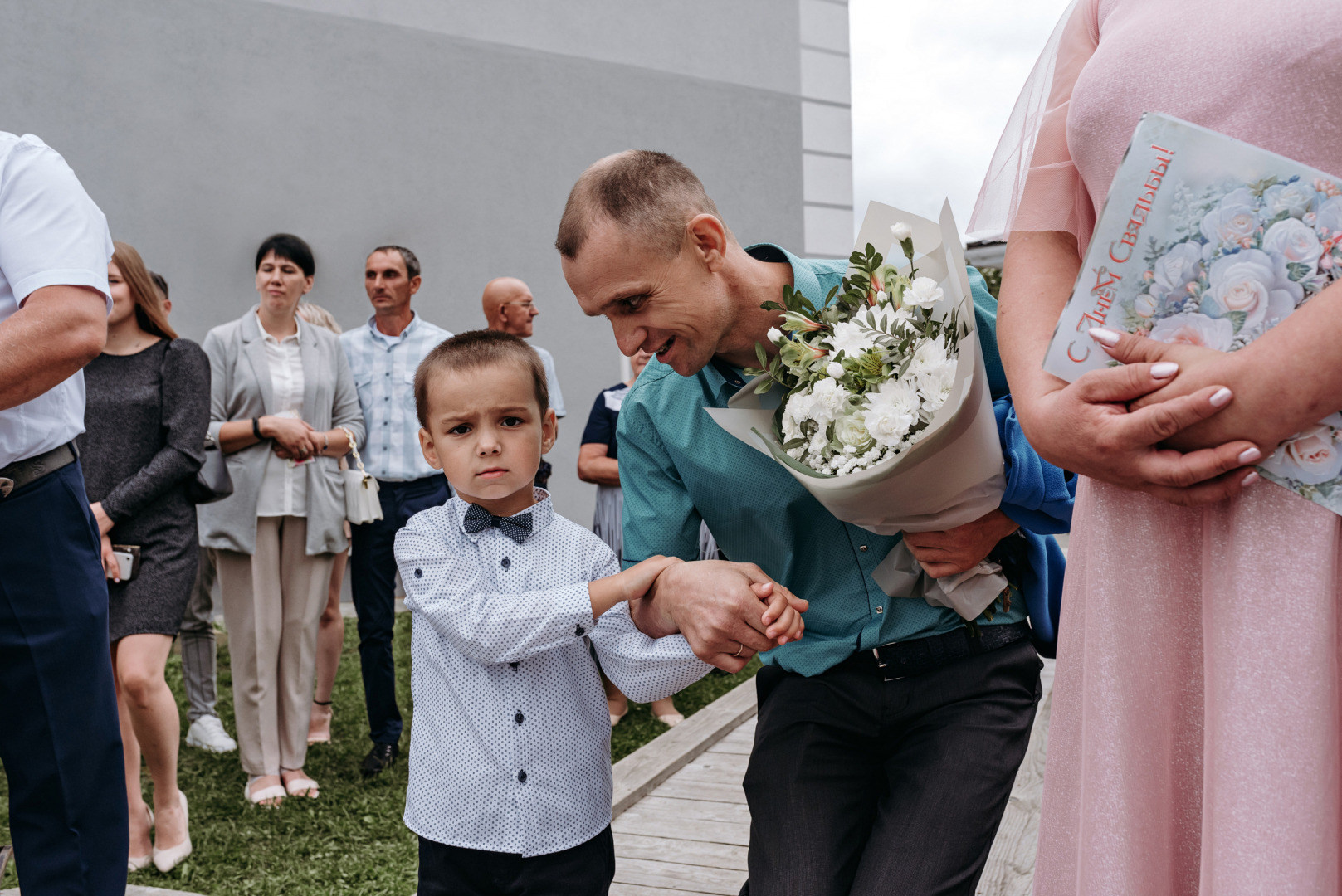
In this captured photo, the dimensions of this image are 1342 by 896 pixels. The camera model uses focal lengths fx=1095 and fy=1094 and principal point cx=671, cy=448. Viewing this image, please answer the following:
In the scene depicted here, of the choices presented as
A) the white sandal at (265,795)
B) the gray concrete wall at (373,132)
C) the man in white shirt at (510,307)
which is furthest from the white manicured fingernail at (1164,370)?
the gray concrete wall at (373,132)

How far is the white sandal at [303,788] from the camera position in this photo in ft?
15.6

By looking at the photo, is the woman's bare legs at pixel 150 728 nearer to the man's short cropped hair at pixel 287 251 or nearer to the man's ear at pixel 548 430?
the man's short cropped hair at pixel 287 251

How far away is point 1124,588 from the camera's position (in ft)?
4.51

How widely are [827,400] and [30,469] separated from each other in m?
1.82

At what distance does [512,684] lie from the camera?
2.28 metres

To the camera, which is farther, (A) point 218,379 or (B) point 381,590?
(B) point 381,590

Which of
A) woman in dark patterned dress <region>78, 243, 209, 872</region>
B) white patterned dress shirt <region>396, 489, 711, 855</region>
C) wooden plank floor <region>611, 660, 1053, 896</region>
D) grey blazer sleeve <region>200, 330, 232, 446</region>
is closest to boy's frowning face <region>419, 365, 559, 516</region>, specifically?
white patterned dress shirt <region>396, 489, 711, 855</region>

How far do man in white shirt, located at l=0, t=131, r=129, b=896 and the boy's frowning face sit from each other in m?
0.78

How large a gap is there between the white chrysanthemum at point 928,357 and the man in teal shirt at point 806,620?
12.1 inches

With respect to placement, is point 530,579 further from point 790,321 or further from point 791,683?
point 790,321

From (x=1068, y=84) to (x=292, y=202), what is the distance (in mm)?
8486

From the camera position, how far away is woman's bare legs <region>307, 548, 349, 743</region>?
5.38 meters

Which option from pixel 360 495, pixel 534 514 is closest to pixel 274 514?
pixel 360 495

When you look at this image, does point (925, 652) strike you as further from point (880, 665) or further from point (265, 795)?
point (265, 795)
